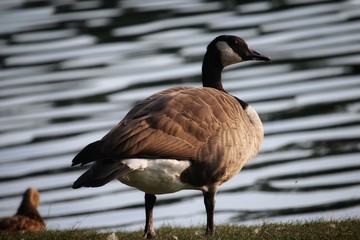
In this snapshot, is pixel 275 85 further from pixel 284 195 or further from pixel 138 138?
pixel 138 138

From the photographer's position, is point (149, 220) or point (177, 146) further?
point (149, 220)

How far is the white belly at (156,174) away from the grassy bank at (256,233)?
1.84 feet

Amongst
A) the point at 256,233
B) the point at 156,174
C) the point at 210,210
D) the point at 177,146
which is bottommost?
the point at 256,233

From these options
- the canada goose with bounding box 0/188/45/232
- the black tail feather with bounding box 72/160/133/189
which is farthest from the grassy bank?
the canada goose with bounding box 0/188/45/232

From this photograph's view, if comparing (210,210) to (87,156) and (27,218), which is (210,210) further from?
(27,218)

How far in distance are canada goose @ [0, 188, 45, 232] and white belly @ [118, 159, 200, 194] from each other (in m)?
4.25

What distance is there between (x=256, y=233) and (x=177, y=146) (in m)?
1.36

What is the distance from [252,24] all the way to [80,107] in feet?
20.8

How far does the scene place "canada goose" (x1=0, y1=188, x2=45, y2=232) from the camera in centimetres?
1395

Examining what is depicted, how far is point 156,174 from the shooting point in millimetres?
9547

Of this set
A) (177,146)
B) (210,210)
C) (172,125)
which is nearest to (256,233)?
(210,210)

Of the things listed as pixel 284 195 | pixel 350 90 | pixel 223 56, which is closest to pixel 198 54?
pixel 350 90

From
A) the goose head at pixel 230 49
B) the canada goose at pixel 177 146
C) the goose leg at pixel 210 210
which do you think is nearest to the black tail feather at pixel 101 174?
the canada goose at pixel 177 146

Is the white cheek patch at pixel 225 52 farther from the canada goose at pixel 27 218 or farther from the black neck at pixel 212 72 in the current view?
the canada goose at pixel 27 218
